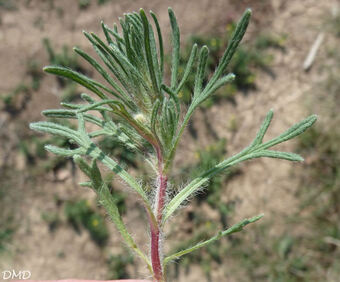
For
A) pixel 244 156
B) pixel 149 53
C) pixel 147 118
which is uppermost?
pixel 149 53

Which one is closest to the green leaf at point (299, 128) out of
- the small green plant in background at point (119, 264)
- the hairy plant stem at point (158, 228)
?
the hairy plant stem at point (158, 228)

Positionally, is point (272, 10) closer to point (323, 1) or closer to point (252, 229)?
point (323, 1)

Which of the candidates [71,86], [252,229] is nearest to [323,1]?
[252,229]

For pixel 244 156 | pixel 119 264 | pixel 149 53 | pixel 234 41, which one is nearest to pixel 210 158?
pixel 119 264

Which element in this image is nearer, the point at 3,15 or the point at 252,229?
the point at 252,229

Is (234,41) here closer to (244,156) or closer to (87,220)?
(244,156)

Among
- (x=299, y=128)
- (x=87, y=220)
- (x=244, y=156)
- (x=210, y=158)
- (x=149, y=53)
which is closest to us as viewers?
(x=149, y=53)

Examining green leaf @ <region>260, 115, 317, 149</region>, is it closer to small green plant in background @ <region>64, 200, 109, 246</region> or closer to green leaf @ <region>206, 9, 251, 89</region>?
green leaf @ <region>206, 9, 251, 89</region>
